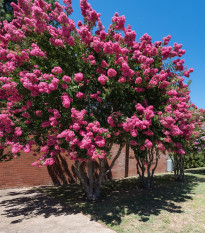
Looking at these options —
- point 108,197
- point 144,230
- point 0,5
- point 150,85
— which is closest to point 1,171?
point 108,197

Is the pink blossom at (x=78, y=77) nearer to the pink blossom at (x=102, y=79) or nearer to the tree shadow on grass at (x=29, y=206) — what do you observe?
the pink blossom at (x=102, y=79)

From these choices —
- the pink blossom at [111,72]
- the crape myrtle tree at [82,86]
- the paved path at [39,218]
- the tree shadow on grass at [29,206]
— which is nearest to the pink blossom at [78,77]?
the crape myrtle tree at [82,86]

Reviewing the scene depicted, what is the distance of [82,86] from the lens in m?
5.35

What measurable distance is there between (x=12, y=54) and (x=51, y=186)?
6.60m

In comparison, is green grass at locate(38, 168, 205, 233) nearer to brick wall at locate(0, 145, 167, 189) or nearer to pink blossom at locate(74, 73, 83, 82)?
brick wall at locate(0, 145, 167, 189)

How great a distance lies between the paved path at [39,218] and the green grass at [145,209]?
33 centimetres

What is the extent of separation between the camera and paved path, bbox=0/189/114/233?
434 cm

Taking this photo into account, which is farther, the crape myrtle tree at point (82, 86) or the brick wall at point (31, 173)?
the brick wall at point (31, 173)

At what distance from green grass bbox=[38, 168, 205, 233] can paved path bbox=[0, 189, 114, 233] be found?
334 millimetres

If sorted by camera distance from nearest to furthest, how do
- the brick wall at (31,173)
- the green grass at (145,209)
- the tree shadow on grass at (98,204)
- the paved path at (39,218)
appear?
the paved path at (39,218), the green grass at (145,209), the tree shadow on grass at (98,204), the brick wall at (31,173)

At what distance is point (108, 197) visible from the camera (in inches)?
281

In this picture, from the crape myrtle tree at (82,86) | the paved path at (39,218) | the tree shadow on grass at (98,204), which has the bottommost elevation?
the paved path at (39,218)

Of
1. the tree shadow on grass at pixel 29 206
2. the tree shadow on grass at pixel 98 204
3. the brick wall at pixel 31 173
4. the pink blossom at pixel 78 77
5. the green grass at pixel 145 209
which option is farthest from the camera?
the brick wall at pixel 31 173

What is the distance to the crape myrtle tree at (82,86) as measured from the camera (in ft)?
15.8
